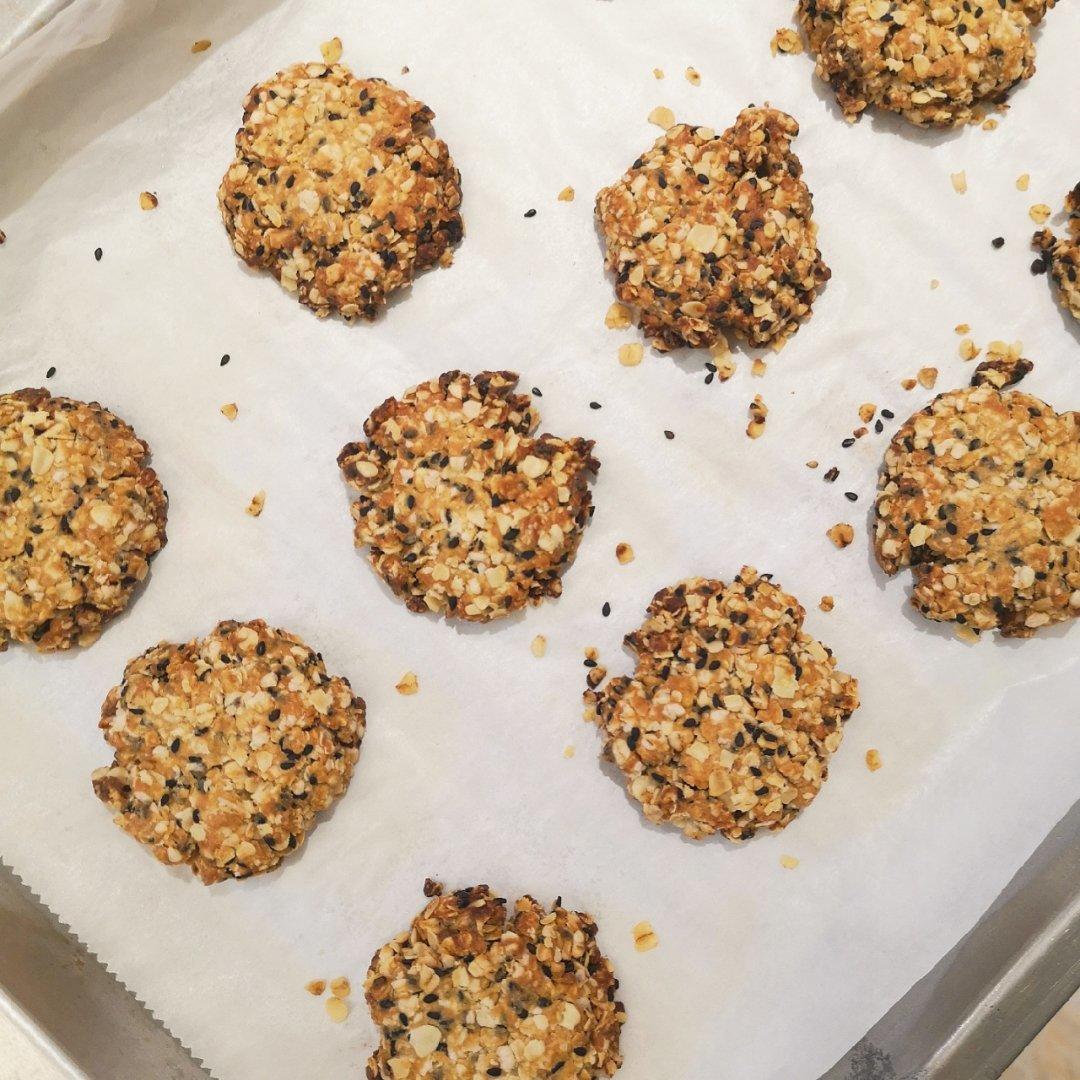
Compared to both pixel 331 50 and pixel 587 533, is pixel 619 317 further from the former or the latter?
pixel 331 50

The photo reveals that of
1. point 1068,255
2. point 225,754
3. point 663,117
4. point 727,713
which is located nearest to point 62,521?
point 225,754

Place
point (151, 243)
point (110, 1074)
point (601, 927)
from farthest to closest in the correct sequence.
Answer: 1. point (151, 243)
2. point (601, 927)
3. point (110, 1074)

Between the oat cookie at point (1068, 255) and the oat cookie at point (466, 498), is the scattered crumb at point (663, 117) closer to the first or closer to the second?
the oat cookie at point (466, 498)

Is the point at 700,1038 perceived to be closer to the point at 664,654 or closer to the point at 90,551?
the point at 664,654

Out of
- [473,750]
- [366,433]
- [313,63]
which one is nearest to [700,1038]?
[473,750]

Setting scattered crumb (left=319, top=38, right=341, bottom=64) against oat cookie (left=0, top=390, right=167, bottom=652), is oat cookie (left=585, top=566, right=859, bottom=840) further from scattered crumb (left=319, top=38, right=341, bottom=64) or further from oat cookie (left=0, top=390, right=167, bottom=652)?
scattered crumb (left=319, top=38, right=341, bottom=64)
